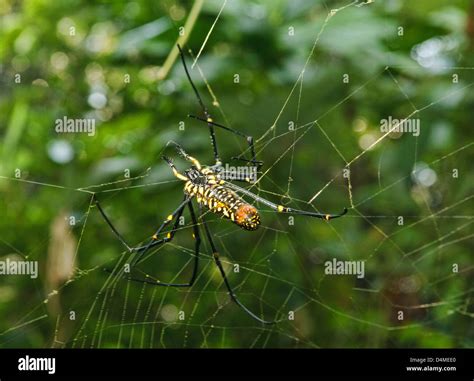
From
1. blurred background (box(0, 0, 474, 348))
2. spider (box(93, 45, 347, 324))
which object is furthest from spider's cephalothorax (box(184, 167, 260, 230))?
blurred background (box(0, 0, 474, 348))

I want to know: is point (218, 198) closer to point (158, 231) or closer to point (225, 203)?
point (225, 203)

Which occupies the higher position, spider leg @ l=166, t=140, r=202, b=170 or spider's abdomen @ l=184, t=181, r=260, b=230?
spider leg @ l=166, t=140, r=202, b=170

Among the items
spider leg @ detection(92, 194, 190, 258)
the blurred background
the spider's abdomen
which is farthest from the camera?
the blurred background

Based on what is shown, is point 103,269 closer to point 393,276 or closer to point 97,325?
point 97,325

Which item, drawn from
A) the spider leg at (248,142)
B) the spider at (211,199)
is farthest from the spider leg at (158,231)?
the spider leg at (248,142)

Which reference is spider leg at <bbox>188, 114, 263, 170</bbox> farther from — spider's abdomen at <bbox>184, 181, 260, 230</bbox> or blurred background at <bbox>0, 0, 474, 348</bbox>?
spider's abdomen at <bbox>184, 181, 260, 230</bbox>

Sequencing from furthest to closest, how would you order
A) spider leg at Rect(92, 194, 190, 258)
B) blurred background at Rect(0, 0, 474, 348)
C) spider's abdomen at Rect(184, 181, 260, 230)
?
blurred background at Rect(0, 0, 474, 348) → spider leg at Rect(92, 194, 190, 258) → spider's abdomen at Rect(184, 181, 260, 230)

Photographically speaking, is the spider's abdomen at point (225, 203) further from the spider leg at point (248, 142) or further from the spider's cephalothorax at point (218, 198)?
the spider leg at point (248, 142)
